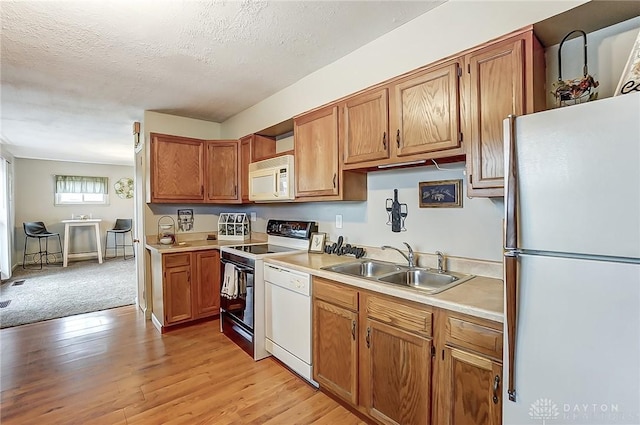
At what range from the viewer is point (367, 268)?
7.80 ft

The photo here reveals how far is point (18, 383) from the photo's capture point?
2.34 meters

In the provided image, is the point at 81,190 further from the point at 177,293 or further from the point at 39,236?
the point at 177,293

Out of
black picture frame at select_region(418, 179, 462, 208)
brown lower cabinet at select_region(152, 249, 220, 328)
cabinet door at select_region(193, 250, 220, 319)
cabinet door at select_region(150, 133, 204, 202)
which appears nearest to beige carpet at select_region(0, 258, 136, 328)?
brown lower cabinet at select_region(152, 249, 220, 328)

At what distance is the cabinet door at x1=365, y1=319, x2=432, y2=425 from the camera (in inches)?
60.7

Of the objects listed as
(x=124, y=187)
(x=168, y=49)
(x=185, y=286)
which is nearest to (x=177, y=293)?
(x=185, y=286)

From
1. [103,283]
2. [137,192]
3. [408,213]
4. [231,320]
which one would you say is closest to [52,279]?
[103,283]

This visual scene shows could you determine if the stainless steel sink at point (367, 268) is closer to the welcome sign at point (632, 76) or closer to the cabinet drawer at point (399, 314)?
the cabinet drawer at point (399, 314)

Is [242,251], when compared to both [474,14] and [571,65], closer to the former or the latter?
[474,14]

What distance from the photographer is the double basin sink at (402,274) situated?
193cm

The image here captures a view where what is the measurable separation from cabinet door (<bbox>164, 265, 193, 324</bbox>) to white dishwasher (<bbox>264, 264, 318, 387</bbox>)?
48.5 inches

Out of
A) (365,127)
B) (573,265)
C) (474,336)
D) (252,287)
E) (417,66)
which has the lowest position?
(252,287)

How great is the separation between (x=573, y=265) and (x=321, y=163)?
1.86 meters

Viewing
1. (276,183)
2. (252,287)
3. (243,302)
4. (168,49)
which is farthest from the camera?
(276,183)

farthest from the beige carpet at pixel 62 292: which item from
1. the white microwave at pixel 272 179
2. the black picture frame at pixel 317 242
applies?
the black picture frame at pixel 317 242
